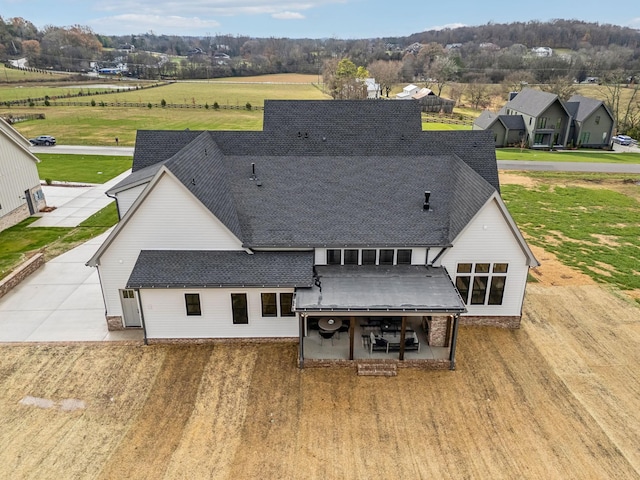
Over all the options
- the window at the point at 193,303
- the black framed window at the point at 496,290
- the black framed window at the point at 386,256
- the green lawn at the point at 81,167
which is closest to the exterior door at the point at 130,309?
the window at the point at 193,303

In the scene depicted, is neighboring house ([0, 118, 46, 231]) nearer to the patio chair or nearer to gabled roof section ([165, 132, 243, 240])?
gabled roof section ([165, 132, 243, 240])

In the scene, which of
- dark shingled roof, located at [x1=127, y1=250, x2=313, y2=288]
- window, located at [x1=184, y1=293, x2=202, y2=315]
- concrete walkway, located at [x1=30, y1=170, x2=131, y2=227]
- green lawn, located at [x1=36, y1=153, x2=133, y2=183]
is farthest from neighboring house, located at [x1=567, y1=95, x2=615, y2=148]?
window, located at [x1=184, y1=293, x2=202, y2=315]

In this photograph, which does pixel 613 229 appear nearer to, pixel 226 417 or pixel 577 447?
pixel 577 447

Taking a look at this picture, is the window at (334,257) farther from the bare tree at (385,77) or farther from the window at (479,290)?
the bare tree at (385,77)

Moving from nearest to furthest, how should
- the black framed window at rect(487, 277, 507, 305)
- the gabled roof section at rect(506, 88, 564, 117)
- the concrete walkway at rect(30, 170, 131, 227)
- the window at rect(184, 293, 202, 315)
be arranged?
1. the window at rect(184, 293, 202, 315)
2. the black framed window at rect(487, 277, 507, 305)
3. the concrete walkway at rect(30, 170, 131, 227)
4. the gabled roof section at rect(506, 88, 564, 117)

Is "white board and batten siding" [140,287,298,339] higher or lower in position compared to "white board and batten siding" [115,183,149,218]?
lower

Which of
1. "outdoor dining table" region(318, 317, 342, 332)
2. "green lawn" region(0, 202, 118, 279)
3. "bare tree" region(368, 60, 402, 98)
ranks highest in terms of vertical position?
"bare tree" region(368, 60, 402, 98)

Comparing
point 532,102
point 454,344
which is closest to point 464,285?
point 454,344
